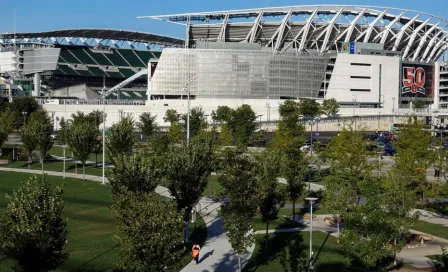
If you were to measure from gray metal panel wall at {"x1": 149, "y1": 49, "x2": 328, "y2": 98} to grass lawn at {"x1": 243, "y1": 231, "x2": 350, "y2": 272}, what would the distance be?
109 m

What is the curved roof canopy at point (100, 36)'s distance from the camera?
170 meters

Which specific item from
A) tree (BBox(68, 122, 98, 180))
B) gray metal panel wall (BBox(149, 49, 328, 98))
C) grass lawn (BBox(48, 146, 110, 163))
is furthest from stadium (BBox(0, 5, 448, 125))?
tree (BBox(68, 122, 98, 180))

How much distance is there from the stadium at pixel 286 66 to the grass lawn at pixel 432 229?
94.4m

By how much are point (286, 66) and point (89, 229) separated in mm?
115067

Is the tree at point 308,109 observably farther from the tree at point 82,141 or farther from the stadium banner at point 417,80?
the tree at point 82,141

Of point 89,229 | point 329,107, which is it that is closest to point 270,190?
point 89,229

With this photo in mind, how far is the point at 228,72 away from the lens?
447 feet

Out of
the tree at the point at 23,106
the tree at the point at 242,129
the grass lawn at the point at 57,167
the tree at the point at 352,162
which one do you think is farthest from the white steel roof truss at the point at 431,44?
the tree at the point at 352,162

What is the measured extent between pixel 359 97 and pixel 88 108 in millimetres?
70224

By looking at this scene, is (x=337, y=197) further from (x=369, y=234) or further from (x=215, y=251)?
(x=215, y=251)

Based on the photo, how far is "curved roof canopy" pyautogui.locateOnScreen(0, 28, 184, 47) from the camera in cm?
16998

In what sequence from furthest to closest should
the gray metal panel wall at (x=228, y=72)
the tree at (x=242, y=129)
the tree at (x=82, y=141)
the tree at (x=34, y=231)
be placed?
the gray metal panel wall at (x=228, y=72)
the tree at (x=242, y=129)
the tree at (x=82, y=141)
the tree at (x=34, y=231)

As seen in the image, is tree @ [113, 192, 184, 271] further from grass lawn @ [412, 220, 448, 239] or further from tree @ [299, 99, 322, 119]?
tree @ [299, 99, 322, 119]

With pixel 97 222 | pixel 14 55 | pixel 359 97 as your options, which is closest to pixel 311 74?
pixel 359 97
